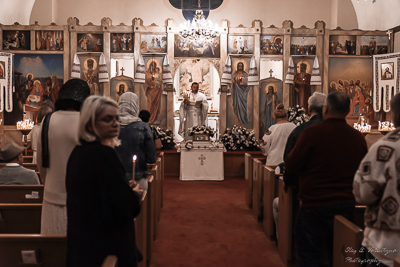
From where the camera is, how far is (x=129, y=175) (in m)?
4.51

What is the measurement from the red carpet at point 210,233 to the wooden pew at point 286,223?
21cm

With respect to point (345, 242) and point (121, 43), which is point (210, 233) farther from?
point (121, 43)

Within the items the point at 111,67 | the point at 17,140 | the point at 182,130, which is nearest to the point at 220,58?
the point at 182,130

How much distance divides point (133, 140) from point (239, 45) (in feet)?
35.8

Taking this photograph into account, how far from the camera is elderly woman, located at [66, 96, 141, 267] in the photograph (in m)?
2.23

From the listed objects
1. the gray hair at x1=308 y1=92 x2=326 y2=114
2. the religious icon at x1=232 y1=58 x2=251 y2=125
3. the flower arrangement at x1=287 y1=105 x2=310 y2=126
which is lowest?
the flower arrangement at x1=287 y1=105 x2=310 y2=126

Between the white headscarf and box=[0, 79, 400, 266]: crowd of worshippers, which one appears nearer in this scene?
box=[0, 79, 400, 266]: crowd of worshippers

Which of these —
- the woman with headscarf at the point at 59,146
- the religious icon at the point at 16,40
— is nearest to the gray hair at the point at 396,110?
the woman with headscarf at the point at 59,146

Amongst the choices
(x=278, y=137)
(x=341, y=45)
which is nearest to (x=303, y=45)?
(x=341, y=45)

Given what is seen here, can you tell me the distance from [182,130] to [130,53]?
3.39 metres

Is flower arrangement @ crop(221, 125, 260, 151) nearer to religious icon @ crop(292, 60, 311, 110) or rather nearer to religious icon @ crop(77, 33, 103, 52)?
religious icon @ crop(292, 60, 311, 110)

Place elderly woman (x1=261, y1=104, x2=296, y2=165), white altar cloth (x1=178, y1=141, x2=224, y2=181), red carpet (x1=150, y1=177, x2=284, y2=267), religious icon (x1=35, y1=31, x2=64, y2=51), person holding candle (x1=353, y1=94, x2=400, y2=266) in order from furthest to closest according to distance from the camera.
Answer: religious icon (x1=35, y1=31, x2=64, y2=51) < white altar cloth (x1=178, y1=141, x2=224, y2=181) < elderly woman (x1=261, y1=104, x2=296, y2=165) < red carpet (x1=150, y1=177, x2=284, y2=267) < person holding candle (x1=353, y1=94, x2=400, y2=266)

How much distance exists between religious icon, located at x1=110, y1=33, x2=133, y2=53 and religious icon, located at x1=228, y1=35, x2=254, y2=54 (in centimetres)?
334

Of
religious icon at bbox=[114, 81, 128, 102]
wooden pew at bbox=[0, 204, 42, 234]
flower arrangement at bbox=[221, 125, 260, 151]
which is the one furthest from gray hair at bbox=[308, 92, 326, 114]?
religious icon at bbox=[114, 81, 128, 102]
